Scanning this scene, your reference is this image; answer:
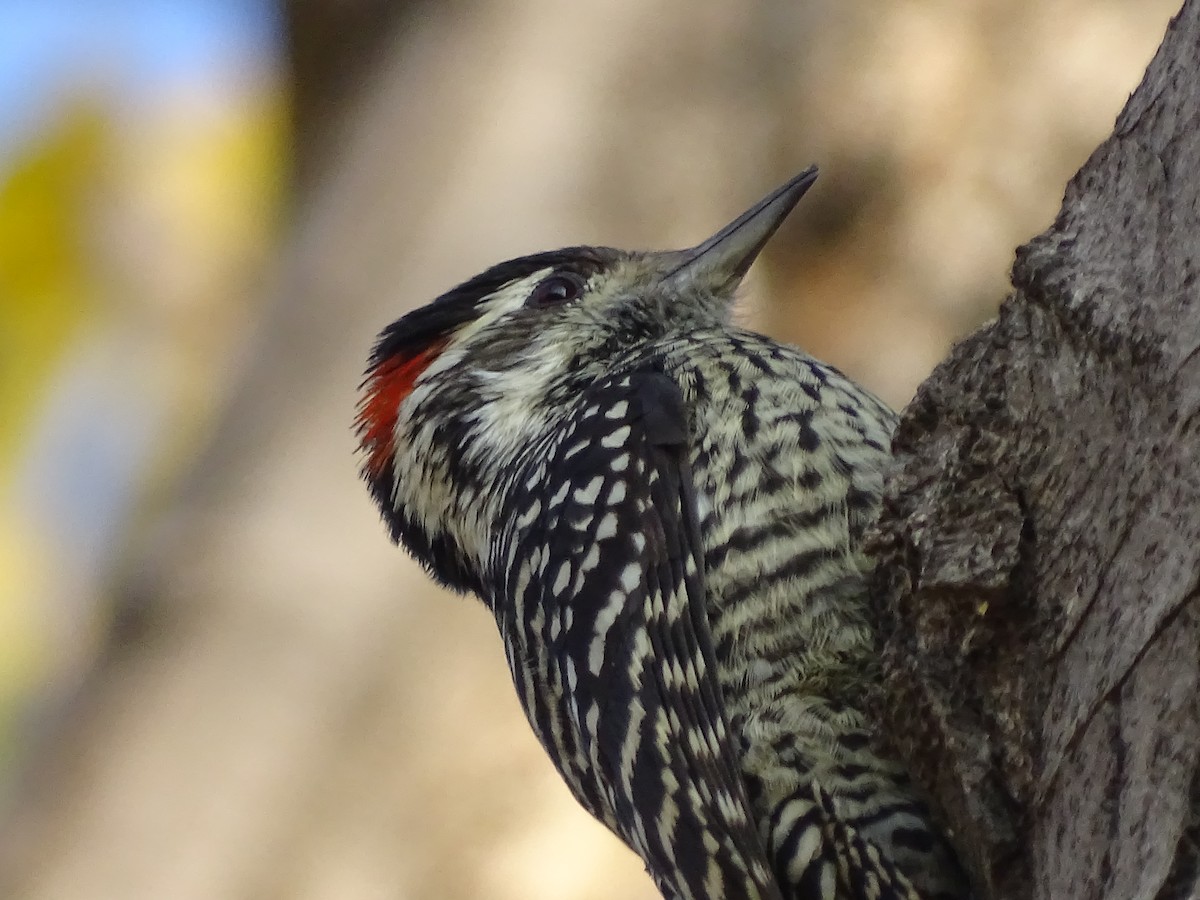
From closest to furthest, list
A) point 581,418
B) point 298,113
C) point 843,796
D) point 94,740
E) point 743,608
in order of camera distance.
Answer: point 843,796 < point 743,608 < point 581,418 < point 94,740 < point 298,113

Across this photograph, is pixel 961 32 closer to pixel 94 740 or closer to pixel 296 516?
pixel 296 516

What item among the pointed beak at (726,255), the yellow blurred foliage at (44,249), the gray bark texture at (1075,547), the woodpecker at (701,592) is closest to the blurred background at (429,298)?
the pointed beak at (726,255)

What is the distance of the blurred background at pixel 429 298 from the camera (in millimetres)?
3938

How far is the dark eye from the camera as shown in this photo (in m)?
3.45

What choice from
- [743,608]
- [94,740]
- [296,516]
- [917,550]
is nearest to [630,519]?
[743,608]

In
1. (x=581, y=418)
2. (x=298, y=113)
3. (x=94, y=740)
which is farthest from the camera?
(x=298, y=113)

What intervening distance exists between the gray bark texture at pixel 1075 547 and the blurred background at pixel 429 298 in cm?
168

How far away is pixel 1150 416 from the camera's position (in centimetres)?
173

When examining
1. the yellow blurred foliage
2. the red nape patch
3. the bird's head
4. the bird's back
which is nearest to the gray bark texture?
the bird's back

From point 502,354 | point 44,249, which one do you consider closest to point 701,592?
point 502,354

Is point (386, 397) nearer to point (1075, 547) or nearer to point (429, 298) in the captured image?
point (429, 298)

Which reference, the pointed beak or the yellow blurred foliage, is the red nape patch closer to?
the pointed beak

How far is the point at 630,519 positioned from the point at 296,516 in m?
1.84

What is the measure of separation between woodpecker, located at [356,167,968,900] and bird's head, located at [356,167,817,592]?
12mm
